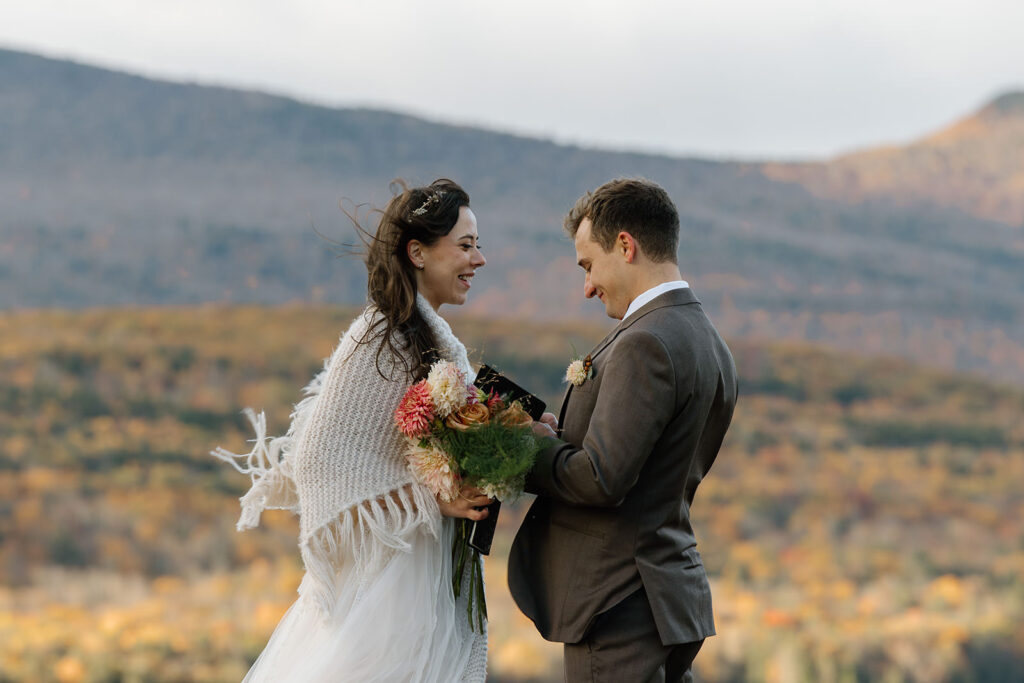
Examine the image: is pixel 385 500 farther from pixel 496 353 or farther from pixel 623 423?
pixel 496 353

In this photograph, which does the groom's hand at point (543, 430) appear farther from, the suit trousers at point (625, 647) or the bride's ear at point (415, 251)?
the bride's ear at point (415, 251)

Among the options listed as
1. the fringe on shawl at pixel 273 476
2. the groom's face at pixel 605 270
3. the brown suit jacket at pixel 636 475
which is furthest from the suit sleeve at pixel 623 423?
the fringe on shawl at pixel 273 476

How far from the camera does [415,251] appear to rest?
10.9ft

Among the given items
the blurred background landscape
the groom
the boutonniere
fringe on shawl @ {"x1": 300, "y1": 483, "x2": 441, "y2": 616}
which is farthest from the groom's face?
the blurred background landscape

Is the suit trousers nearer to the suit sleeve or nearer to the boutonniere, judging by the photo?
the suit sleeve

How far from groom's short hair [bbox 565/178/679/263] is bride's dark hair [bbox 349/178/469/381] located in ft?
1.67

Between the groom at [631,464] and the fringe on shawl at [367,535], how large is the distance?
0.35 m

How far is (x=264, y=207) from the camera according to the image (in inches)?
1587

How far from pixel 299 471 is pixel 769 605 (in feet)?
30.2

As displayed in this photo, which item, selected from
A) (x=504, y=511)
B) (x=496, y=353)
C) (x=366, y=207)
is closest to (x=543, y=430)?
(x=504, y=511)

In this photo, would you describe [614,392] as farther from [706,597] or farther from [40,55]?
[40,55]

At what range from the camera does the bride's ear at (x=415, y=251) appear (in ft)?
10.9

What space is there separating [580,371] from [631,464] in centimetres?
36

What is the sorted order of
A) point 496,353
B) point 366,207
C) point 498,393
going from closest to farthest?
1. point 498,393
2. point 496,353
3. point 366,207
